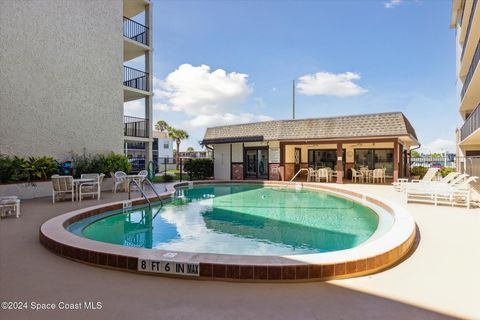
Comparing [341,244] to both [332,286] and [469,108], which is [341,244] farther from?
[469,108]

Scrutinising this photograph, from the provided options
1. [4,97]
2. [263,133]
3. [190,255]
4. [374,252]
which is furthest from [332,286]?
[263,133]

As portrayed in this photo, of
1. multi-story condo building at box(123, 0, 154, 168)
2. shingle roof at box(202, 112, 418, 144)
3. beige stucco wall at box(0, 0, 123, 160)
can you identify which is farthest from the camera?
multi-story condo building at box(123, 0, 154, 168)

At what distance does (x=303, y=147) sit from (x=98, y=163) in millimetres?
13907

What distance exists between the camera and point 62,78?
41.9 ft

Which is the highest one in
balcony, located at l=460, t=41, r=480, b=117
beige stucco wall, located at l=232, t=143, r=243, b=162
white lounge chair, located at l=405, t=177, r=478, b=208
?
balcony, located at l=460, t=41, r=480, b=117

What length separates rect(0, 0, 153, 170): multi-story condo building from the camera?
36.3 feet

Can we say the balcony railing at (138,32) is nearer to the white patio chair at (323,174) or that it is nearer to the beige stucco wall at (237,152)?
the beige stucco wall at (237,152)

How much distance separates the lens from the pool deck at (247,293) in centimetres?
279

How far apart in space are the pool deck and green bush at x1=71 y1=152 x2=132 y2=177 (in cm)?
903

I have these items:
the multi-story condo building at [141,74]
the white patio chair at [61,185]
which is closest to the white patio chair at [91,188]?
the white patio chair at [61,185]

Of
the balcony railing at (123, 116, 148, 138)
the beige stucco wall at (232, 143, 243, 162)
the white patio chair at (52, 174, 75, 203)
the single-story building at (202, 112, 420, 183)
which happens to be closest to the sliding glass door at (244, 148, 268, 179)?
the single-story building at (202, 112, 420, 183)

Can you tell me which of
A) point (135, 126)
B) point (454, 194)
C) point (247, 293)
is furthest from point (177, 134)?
point (247, 293)

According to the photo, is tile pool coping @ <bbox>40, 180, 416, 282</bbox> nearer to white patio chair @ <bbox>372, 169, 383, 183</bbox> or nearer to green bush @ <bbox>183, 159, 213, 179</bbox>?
white patio chair @ <bbox>372, 169, 383, 183</bbox>

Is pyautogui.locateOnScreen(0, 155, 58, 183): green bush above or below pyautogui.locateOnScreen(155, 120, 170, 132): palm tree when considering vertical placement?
below
